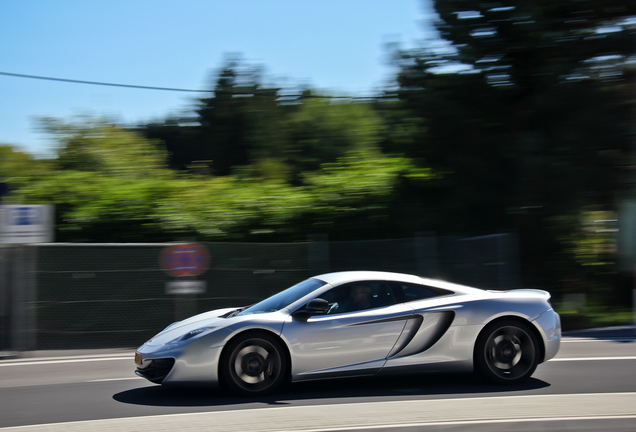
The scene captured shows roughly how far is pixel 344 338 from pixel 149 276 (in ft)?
19.8

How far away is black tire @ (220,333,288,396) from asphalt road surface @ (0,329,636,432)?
5.0 inches

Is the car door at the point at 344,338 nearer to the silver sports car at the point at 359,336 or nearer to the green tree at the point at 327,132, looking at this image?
the silver sports car at the point at 359,336

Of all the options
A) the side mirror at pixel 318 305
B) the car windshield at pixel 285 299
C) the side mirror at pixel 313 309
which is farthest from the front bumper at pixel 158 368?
the side mirror at pixel 318 305

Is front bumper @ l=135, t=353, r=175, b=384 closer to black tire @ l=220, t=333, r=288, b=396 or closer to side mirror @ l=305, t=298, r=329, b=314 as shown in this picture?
black tire @ l=220, t=333, r=288, b=396

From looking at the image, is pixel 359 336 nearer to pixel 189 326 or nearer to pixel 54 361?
pixel 189 326

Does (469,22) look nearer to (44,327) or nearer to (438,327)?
(438,327)

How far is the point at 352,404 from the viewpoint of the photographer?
5.91m

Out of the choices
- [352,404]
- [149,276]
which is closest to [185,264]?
[149,276]

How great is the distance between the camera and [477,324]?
21.6 ft

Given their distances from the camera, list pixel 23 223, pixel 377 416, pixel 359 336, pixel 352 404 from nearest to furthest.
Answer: pixel 377 416 < pixel 352 404 < pixel 359 336 < pixel 23 223

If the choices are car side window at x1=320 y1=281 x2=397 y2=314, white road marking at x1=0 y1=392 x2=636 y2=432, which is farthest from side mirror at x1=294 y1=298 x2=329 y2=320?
white road marking at x1=0 y1=392 x2=636 y2=432

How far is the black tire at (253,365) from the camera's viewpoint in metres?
6.20

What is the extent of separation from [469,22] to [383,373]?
29.6 feet

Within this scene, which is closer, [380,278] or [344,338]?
[344,338]
